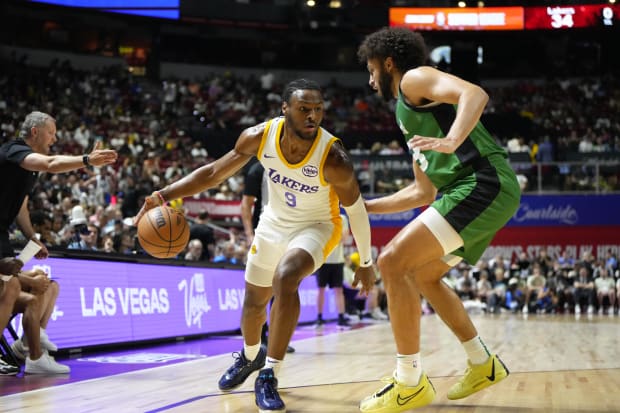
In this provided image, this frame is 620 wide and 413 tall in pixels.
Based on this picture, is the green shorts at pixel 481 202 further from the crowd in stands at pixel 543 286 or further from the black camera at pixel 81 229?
the crowd in stands at pixel 543 286

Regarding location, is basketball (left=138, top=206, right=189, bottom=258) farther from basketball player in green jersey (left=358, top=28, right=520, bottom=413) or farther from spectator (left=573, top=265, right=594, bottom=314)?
spectator (left=573, top=265, right=594, bottom=314)

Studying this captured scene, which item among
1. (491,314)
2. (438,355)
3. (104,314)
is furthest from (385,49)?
(491,314)

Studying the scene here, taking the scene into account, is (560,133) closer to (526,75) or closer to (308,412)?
(526,75)

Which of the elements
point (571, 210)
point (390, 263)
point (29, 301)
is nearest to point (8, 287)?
point (29, 301)

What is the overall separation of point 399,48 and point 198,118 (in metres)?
24.4

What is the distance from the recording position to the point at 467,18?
30062 mm

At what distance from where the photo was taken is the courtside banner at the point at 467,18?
98.7 feet

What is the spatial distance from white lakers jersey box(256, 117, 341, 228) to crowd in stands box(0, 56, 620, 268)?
946 centimetres

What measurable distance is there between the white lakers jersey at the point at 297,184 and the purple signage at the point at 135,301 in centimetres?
289

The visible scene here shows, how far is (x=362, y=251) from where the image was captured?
181 inches

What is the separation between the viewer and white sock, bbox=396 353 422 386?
399cm

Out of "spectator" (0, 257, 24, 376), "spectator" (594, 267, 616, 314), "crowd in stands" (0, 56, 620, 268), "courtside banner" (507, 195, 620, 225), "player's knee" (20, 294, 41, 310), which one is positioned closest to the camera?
"spectator" (0, 257, 24, 376)

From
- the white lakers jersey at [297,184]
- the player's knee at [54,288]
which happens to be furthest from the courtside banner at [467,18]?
the white lakers jersey at [297,184]

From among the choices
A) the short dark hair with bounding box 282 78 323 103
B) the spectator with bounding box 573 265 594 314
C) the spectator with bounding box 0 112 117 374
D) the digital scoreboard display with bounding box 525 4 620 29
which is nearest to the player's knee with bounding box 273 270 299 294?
the short dark hair with bounding box 282 78 323 103
